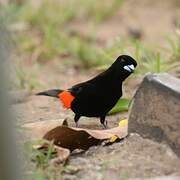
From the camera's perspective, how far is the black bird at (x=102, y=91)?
11.5ft

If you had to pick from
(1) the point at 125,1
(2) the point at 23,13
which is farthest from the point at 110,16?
(2) the point at 23,13

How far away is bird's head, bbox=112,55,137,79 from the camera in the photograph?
347 centimetres

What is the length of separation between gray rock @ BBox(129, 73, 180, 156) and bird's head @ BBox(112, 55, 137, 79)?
0.16m

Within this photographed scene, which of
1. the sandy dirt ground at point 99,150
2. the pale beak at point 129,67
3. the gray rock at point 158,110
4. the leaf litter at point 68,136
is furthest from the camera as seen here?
the pale beak at point 129,67

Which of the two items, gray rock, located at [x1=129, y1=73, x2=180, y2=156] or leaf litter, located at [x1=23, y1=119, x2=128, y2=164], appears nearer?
gray rock, located at [x1=129, y1=73, x2=180, y2=156]

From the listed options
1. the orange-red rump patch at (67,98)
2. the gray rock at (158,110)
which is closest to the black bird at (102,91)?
the orange-red rump patch at (67,98)

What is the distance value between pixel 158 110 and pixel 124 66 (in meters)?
0.34

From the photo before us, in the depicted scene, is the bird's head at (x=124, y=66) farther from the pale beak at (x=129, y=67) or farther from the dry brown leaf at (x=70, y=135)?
the dry brown leaf at (x=70, y=135)

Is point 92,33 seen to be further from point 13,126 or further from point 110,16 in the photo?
point 13,126

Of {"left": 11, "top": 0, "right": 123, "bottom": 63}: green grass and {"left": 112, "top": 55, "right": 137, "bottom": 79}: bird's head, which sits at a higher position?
{"left": 112, "top": 55, "right": 137, "bottom": 79}: bird's head

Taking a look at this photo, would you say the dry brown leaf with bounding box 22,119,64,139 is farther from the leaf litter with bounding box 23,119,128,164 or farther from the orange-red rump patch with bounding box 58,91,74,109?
the orange-red rump patch with bounding box 58,91,74,109

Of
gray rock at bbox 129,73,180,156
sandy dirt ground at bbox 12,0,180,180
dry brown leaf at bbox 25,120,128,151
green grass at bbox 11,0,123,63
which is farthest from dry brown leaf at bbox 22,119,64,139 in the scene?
green grass at bbox 11,0,123,63

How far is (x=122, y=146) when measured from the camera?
3293 mm

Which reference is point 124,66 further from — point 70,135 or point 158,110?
point 70,135
